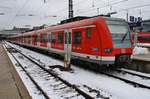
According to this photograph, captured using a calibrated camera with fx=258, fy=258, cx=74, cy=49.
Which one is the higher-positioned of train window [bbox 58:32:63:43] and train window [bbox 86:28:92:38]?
train window [bbox 86:28:92:38]

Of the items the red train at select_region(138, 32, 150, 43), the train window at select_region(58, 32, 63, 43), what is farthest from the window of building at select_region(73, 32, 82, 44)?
the red train at select_region(138, 32, 150, 43)

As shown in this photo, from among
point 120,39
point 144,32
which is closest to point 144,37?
point 144,32

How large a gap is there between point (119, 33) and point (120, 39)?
12.7 inches

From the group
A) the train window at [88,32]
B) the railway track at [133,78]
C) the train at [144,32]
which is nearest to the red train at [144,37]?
the train at [144,32]

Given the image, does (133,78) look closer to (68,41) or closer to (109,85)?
(109,85)

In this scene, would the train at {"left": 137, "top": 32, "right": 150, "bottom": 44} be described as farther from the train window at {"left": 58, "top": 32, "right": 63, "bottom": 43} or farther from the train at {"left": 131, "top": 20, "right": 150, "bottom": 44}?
the train window at {"left": 58, "top": 32, "right": 63, "bottom": 43}

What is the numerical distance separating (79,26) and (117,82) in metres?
4.74

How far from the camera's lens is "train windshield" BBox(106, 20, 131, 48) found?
1252 centimetres

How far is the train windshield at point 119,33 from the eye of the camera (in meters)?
12.5

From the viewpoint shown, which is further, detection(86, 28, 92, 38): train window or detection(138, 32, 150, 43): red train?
detection(138, 32, 150, 43): red train

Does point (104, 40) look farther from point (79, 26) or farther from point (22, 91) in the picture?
point (22, 91)

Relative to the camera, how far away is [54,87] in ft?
32.4

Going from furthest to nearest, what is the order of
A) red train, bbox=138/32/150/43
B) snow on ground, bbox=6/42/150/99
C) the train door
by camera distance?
red train, bbox=138/32/150/43, the train door, snow on ground, bbox=6/42/150/99

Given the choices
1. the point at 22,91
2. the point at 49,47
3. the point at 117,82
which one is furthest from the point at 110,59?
the point at 49,47
